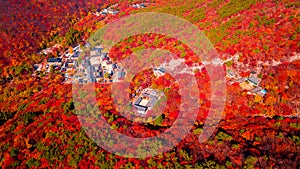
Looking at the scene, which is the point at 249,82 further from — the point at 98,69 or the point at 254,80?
the point at 98,69

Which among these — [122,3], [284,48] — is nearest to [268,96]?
[284,48]

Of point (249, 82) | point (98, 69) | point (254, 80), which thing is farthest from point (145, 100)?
point (254, 80)

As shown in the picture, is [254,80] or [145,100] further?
[145,100]

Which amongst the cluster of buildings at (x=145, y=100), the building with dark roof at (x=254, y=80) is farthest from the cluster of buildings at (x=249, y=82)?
the cluster of buildings at (x=145, y=100)

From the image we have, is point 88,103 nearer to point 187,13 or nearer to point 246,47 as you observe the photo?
point 246,47

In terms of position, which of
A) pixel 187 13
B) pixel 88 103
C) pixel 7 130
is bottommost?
pixel 7 130

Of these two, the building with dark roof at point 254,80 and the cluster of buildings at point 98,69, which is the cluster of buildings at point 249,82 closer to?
the building with dark roof at point 254,80
